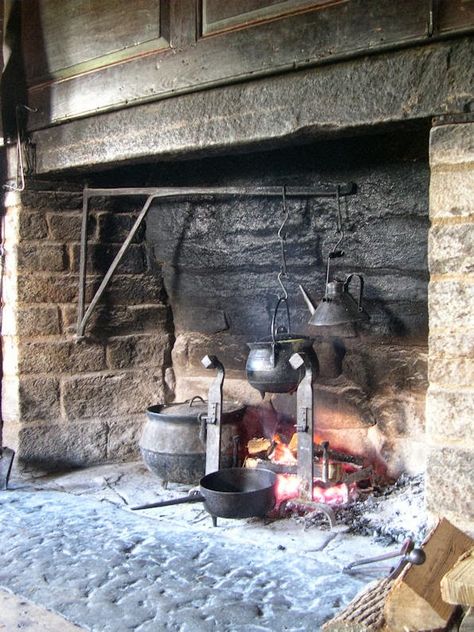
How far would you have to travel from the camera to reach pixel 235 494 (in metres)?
2.99

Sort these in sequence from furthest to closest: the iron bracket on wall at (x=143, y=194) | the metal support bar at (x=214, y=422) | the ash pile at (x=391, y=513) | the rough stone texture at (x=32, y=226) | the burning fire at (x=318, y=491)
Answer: the rough stone texture at (x=32, y=226)
the metal support bar at (x=214, y=422)
the burning fire at (x=318, y=491)
the iron bracket on wall at (x=143, y=194)
the ash pile at (x=391, y=513)

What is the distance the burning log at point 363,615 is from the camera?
2.02 meters

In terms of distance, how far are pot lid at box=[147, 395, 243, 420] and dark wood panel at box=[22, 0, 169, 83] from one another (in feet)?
6.18

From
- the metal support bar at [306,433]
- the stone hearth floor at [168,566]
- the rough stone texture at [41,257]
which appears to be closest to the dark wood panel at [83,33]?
the rough stone texture at [41,257]

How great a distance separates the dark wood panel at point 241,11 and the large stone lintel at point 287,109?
26 centimetres

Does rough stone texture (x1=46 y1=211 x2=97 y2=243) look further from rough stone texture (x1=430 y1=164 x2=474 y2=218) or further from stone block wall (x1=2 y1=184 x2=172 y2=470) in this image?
rough stone texture (x1=430 y1=164 x2=474 y2=218)

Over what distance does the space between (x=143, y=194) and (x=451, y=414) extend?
2.09m

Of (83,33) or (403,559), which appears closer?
(403,559)

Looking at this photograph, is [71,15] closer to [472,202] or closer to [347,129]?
[347,129]

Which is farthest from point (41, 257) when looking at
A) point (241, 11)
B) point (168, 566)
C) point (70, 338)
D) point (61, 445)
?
point (168, 566)

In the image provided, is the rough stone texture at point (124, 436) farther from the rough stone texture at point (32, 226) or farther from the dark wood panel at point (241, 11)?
the dark wood panel at point (241, 11)

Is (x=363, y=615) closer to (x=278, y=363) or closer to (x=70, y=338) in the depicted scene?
(x=278, y=363)

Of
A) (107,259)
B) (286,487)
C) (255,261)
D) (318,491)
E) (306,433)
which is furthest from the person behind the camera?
(107,259)

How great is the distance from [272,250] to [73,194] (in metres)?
1.34
